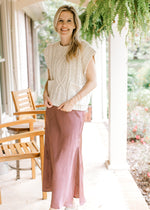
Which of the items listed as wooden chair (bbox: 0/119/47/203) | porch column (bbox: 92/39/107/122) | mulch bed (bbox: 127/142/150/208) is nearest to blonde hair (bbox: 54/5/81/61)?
wooden chair (bbox: 0/119/47/203)

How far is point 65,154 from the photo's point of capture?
7.67 ft

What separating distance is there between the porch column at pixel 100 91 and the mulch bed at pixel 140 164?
154 cm

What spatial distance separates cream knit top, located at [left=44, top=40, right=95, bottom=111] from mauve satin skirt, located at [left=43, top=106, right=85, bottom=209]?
0.35 feet

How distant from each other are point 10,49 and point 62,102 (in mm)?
2508

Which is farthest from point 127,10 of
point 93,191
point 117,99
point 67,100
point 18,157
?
point 93,191

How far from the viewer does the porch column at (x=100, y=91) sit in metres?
5.71

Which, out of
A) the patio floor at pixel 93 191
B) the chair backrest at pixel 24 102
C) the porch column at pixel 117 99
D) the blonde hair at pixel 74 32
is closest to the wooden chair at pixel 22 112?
the chair backrest at pixel 24 102

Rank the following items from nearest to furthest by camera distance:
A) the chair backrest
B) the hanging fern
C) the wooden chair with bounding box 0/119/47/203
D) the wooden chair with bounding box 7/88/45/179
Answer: the hanging fern
the wooden chair with bounding box 0/119/47/203
the wooden chair with bounding box 7/88/45/179
the chair backrest

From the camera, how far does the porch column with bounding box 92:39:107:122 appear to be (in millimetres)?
5711

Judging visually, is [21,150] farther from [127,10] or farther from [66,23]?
[127,10]

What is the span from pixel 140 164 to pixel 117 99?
985mm

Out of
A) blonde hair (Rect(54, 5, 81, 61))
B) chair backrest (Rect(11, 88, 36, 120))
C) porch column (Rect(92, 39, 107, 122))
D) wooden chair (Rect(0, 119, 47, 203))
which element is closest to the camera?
blonde hair (Rect(54, 5, 81, 61))

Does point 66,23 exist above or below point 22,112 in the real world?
above

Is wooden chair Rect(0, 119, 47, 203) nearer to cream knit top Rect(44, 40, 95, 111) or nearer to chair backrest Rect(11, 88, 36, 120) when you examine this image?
cream knit top Rect(44, 40, 95, 111)
